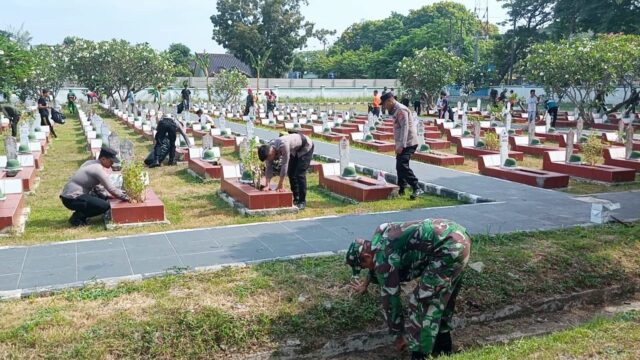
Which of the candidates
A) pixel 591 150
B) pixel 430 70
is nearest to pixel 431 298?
pixel 591 150

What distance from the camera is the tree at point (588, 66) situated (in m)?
20.0

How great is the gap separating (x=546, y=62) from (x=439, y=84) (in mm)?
8962

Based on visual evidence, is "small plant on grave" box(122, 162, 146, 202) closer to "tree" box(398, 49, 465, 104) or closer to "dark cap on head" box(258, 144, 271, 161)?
"dark cap on head" box(258, 144, 271, 161)

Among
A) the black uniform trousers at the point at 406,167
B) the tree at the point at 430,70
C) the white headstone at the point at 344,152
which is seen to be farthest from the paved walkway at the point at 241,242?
the tree at the point at 430,70

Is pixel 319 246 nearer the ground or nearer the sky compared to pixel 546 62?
nearer the ground

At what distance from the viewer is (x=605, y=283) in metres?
5.79

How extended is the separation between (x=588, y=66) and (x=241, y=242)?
18024 millimetres

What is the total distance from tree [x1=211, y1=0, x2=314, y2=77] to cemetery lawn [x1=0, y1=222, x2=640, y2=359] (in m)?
44.7

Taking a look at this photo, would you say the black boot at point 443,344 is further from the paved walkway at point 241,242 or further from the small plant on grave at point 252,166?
the small plant on grave at point 252,166

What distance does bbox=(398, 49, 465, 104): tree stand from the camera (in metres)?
30.1

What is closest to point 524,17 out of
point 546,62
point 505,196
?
A: point 546,62

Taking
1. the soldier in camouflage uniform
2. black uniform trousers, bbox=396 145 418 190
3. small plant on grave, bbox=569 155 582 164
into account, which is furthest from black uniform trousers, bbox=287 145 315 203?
small plant on grave, bbox=569 155 582 164

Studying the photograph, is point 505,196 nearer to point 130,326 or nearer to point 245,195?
point 245,195

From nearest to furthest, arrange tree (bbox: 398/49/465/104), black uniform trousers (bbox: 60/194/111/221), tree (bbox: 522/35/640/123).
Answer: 1. black uniform trousers (bbox: 60/194/111/221)
2. tree (bbox: 522/35/640/123)
3. tree (bbox: 398/49/465/104)
